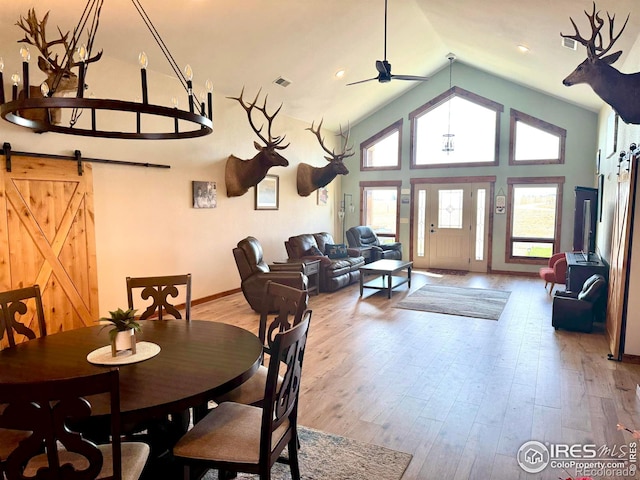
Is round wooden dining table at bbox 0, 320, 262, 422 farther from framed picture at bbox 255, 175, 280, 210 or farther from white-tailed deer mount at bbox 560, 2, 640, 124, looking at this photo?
framed picture at bbox 255, 175, 280, 210

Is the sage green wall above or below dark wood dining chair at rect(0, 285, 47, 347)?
above

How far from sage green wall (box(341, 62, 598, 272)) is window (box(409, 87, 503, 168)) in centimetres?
13

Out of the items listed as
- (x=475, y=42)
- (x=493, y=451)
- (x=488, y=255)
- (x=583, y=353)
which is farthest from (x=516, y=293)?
(x=493, y=451)

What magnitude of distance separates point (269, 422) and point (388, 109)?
921cm

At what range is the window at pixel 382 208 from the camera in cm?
1012

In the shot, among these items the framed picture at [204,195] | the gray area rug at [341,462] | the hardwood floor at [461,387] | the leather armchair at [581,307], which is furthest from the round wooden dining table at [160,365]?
the leather armchair at [581,307]

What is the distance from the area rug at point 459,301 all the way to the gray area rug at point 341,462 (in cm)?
349

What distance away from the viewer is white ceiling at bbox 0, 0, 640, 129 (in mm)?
4379

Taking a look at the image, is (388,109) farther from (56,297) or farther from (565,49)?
(56,297)

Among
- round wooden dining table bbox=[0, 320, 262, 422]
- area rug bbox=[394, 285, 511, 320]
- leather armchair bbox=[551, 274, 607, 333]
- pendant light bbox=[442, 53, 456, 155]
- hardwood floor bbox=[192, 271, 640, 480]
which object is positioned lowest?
hardwood floor bbox=[192, 271, 640, 480]

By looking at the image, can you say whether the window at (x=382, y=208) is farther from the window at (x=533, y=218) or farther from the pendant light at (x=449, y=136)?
the window at (x=533, y=218)

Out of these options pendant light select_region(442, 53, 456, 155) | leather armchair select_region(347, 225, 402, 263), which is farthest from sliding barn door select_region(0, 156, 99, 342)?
pendant light select_region(442, 53, 456, 155)

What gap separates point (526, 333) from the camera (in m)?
4.92

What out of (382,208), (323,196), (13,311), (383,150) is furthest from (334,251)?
(13,311)
